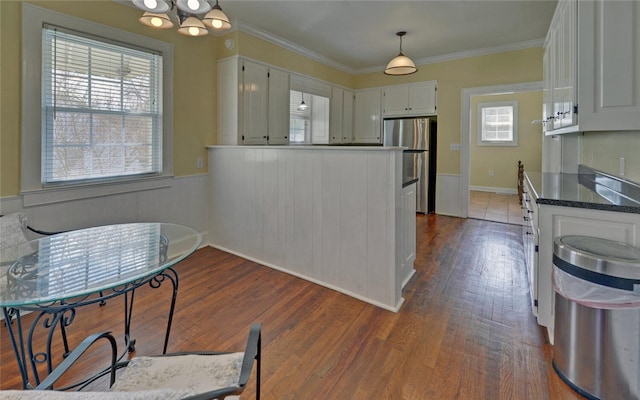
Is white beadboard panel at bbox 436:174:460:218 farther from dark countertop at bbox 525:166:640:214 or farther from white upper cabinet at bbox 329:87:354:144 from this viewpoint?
dark countertop at bbox 525:166:640:214

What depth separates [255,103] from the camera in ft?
Result: 13.6

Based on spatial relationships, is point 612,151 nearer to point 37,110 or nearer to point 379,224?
point 379,224

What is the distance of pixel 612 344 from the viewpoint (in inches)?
59.1

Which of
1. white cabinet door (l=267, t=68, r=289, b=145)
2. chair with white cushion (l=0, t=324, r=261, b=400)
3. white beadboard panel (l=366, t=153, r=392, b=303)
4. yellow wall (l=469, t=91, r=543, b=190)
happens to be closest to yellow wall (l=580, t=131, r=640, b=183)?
white beadboard panel (l=366, t=153, r=392, b=303)

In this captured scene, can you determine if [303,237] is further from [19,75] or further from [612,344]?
[19,75]

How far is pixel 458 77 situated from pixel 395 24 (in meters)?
1.88

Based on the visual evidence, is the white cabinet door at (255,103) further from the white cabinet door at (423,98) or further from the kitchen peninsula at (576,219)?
the kitchen peninsula at (576,219)

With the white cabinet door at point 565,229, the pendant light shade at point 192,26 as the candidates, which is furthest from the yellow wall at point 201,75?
the white cabinet door at point 565,229

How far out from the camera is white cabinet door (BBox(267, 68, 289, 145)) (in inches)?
173

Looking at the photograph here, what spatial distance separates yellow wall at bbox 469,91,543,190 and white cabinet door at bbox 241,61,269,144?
4883 mm

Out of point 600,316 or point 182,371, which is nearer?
point 182,371

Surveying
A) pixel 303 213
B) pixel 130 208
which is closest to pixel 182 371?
pixel 303 213

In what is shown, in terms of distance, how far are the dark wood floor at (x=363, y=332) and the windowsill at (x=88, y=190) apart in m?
0.96

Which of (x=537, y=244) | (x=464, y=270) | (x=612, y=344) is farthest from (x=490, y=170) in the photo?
(x=612, y=344)
